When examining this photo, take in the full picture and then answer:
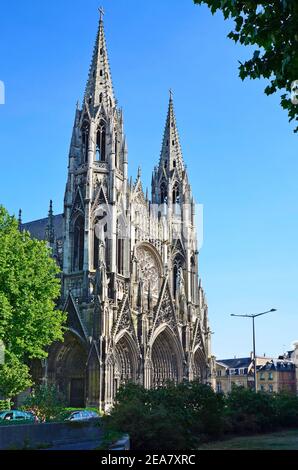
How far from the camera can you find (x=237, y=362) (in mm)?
92438

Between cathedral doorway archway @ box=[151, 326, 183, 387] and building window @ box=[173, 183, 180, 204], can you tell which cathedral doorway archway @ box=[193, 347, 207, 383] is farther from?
building window @ box=[173, 183, 180, 204]

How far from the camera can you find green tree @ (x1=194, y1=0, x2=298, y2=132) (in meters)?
11.0

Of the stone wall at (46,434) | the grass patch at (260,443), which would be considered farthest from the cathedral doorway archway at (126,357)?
the stone wall at (46,434)

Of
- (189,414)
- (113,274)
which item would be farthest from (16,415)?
(113,274)

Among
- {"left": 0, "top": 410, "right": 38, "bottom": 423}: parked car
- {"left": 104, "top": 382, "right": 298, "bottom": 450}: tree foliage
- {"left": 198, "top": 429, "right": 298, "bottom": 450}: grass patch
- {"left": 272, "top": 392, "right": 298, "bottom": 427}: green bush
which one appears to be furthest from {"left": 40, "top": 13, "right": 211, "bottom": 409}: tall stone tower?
{"left": 198, "top": 429, "right": 298, "bottom": 450}: grass patch

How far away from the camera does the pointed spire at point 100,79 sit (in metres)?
53.3

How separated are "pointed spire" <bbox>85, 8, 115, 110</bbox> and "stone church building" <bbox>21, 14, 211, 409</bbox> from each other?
10 cm

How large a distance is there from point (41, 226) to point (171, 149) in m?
17.1

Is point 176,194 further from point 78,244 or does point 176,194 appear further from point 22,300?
point 22,300

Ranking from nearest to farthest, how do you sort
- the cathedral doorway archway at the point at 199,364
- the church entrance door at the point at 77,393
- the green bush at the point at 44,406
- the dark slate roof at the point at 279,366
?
the green bush at the point at 44,406
the church entrance door at the point at 77,393
the cathedral doorway archway at the point at 199,364
the dark slate roof at the point at 279,366

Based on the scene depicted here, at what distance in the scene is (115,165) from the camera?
170ft

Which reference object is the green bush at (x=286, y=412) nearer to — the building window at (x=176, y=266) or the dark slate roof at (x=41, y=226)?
the dark slate roof at (x=41, y=226)

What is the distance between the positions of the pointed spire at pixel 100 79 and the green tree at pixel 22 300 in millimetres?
21080

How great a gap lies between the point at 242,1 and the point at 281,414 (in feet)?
75.9
